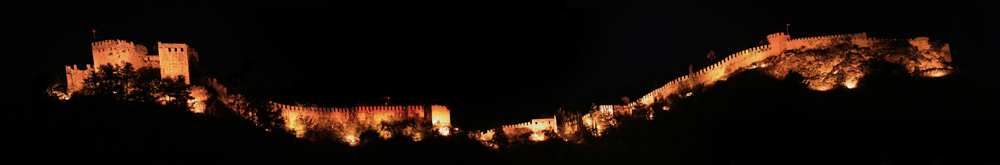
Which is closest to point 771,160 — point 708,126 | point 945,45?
point 708,126

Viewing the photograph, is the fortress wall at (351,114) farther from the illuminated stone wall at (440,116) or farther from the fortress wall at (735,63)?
the fortress wall at (735,63)

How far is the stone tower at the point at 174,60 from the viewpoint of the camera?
25.9 m

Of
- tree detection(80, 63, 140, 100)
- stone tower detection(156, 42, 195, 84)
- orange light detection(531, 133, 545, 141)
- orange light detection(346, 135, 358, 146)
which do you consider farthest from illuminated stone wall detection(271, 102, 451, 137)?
tree detection(80, 63, 140, 100)

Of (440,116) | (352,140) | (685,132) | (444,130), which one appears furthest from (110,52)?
(685,132)

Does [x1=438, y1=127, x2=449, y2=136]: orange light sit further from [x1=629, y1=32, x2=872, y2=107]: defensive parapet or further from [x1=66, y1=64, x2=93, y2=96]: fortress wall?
[x1=66, y1=64, x2=93, y2=96]: fortress wall

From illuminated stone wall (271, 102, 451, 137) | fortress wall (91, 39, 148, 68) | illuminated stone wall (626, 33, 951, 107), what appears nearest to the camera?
fortress wall (91, 39, 148, 68)

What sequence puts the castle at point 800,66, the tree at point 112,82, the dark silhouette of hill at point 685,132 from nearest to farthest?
1. the dark silhouette of hill at point 685,132
2. the tree at point 112,82
3. the castle at point 800,66

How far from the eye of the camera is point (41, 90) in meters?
23.5

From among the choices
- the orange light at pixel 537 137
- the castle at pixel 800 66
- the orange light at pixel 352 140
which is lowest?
the orange light at pixel 537 137

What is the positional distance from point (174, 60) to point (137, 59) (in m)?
1.33

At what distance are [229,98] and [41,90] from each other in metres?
6.42

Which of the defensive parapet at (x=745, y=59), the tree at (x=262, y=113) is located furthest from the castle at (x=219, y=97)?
the defensive parapet at (x=745, y=59)

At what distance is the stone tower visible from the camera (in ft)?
85.0

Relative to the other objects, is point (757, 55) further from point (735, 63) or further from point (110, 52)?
point (110, 52)
